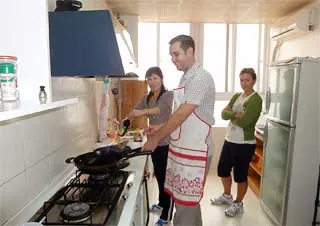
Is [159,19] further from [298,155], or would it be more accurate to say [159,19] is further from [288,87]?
[298,155]

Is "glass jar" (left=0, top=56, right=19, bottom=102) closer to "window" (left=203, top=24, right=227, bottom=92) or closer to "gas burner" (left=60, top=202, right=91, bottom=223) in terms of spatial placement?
"gas burner" (left=60, top=202, right=91, bottom=223)

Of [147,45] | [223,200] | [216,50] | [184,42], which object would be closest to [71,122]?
[184,42]

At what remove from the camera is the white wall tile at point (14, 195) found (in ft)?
3.11

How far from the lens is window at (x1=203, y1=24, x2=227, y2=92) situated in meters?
4.04

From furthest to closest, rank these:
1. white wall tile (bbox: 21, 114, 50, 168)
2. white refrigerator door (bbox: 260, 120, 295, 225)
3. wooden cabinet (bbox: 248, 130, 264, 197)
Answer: wooden cabinet (bbox: 248, 130, 264, 197) → white refrigerator door (bbox: 260, 120, 295, 225) → white wall tile (bbox: 21, 114, 50, 168)

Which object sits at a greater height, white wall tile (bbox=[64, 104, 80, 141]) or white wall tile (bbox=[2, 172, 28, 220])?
white wall tile (bbox=[64, 104, 80, 141])

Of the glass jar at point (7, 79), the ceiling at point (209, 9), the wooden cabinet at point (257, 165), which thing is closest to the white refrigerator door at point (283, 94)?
the wooden cabinet at point (257, 165)

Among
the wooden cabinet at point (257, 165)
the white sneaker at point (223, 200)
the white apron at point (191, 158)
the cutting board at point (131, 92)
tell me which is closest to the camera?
the white apron at point (191, 158)

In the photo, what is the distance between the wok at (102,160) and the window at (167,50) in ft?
8.27

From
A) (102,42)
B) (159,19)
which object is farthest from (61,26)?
(159,19)

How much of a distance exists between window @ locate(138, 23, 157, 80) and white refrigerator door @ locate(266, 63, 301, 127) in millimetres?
1884

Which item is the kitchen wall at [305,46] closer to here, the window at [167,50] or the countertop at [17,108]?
the window at [167,50]

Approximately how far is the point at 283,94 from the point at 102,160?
1733mm

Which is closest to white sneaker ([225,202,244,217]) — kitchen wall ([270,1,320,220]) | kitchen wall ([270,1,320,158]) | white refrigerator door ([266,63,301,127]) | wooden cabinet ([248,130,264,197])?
wooden cabinet ([248,130,264,197])
